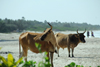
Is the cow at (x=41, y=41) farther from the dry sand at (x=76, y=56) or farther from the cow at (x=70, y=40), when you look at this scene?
the cow at (x=70, y=40)

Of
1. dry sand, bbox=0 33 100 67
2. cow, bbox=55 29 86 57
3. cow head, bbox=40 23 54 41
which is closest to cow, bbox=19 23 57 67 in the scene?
cow head, bbox=40 23 54 41

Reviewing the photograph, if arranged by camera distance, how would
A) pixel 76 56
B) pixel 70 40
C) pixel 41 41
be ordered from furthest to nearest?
pixel 76 56 < pixel 70 40 < pixel 41 41

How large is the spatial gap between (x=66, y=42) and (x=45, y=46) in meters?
6.26

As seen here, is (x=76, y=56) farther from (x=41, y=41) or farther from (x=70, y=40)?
(x=41, y=41)

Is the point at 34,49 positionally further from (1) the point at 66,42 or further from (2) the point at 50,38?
(1) the point at 66,42

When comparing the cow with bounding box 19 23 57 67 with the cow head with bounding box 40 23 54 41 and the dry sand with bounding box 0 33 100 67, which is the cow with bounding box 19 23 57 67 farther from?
the dry sand with bounding box 0 33 100 67

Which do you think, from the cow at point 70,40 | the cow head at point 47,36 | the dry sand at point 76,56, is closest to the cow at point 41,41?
the cow head at point 47,36

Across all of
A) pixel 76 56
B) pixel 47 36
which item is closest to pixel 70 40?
pixel 76 56

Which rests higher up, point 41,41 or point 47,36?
point 47,36

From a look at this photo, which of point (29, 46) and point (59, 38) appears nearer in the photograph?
point (29, 46)

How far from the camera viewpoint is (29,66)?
1.97 metres

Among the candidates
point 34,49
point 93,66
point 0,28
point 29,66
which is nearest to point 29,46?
point 34,49

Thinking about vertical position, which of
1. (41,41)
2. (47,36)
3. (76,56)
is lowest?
(76,56)

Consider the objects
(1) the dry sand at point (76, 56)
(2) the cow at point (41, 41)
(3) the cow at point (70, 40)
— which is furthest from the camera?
(3) the cow at point (70, 40)
